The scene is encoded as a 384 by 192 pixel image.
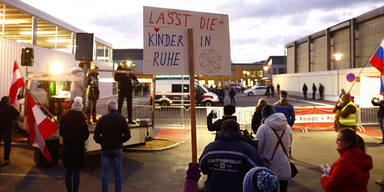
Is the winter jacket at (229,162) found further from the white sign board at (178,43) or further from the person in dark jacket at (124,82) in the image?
the person in dark jacket at (124,82)

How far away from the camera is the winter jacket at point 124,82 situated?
9.37 meters

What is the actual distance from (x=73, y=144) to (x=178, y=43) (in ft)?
10.8

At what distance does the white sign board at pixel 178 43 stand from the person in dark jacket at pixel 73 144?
2.88 meters

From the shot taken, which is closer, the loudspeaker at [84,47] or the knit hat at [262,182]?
the knit hat at [262,182]

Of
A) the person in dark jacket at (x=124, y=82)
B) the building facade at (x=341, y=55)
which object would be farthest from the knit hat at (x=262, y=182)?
the building facade at (x=341, y=55)

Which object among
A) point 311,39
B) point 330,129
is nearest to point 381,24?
point 311,39

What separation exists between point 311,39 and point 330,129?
1375 inches

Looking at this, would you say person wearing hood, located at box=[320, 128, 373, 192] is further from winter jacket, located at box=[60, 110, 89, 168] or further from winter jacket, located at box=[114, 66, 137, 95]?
winter jacket, located at box=[114, 66, 137, 95]

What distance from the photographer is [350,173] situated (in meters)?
2.89

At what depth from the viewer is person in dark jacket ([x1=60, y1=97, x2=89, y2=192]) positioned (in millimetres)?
5746

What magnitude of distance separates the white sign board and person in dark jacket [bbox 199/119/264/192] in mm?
926

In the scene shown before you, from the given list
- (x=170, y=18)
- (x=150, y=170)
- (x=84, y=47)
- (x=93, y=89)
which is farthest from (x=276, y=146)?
(x=93, y=89)

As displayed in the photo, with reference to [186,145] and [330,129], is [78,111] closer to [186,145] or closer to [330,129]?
[186,145]

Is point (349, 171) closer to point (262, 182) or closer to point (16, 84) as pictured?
point (262, 182)
